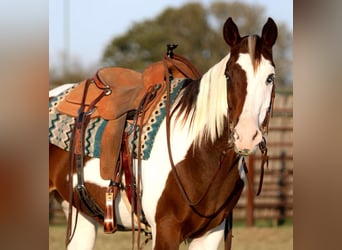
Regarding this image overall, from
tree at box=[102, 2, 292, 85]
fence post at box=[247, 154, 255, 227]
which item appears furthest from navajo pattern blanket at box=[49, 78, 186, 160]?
tree at box=[102, 2, 292, 85]

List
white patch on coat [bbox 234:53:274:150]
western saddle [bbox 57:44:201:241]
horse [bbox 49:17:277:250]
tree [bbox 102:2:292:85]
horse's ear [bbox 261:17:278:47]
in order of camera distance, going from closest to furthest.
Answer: white patch on coat [bbox 234:53:274:150]
horse [bbox 49:17:277:250]
horse's ear [bbox 261:17:278:47]
western saddle [bbox 57:44:201:241]
tree [bbox 102:2:292:85]

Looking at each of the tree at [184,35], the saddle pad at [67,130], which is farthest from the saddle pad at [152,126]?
the tree at [184,35]

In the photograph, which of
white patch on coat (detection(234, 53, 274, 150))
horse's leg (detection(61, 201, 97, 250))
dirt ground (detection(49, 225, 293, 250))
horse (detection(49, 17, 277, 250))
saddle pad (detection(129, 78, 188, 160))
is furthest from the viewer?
dirt ground (detection(49, 225, 293, 250))

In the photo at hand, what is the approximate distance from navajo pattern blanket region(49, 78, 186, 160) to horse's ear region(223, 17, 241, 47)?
19.5 inches

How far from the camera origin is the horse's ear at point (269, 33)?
100 inches

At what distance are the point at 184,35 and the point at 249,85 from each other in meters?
21.5

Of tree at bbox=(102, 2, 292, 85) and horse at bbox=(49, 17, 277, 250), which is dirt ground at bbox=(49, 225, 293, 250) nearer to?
horse at bbox=(49, 17, 277, 250)

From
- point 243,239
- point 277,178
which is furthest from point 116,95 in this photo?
point 277,178

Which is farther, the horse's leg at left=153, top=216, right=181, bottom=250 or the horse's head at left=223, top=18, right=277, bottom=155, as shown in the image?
the horse's leg at left=153, top=216, right=181, bottom=250

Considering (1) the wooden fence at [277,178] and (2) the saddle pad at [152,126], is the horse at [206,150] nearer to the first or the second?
(2) the saddle pad at [152,126]

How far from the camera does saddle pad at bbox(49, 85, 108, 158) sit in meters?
3.26
